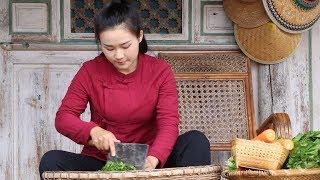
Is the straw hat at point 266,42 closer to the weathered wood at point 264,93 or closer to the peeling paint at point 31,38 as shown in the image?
the weathered wood at point 264,93

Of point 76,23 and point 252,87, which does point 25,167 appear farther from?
point 252,87

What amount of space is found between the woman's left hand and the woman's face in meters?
0.48

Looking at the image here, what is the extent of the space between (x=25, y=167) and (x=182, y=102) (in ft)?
3.65

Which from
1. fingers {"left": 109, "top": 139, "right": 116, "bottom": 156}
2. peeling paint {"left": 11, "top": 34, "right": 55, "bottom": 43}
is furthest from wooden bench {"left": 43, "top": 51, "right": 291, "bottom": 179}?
fingers {"left": 109, "top": 139, "right": 116, "bottom": 156}

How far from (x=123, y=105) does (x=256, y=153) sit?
2.26 feet

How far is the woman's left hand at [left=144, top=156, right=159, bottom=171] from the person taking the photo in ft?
11.1

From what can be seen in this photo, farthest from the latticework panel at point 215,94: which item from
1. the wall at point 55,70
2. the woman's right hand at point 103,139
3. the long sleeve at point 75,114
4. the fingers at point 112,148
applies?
the fingers at point 112,148

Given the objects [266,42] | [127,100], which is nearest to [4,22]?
[127,100]

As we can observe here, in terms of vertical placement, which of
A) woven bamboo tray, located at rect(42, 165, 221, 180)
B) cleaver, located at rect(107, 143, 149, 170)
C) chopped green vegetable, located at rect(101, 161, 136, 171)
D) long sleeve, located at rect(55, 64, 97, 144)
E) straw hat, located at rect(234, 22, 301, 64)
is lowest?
woven bamboo tray, located at rect(42, 165, 221, 180)

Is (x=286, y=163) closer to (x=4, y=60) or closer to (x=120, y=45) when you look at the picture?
(x=120, y=45)

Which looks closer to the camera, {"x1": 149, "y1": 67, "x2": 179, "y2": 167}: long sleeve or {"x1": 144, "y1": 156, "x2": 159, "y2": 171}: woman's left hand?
{"x1": 144, "y1": 156, "x2": 159, "y2": 171}: woman's left hand

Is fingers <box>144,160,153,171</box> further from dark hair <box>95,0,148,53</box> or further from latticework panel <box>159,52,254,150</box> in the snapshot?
latticework panel <box>159,52,254,150</box>

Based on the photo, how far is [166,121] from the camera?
3641 millimetres

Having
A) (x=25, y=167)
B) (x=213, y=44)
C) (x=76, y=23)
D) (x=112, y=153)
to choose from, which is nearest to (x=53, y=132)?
(x=25, y=167)
